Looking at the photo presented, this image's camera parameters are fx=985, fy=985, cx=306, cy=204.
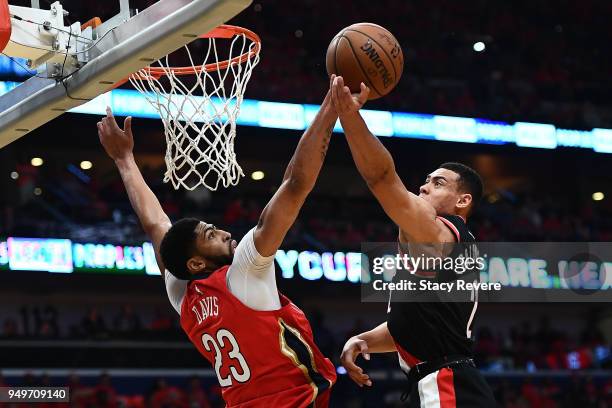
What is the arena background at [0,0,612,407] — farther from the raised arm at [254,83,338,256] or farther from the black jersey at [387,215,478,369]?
the raised arm at [254,83,338,256]

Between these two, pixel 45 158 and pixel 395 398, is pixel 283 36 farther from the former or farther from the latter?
pixel 395 398

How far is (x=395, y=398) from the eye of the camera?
13836 millimetres

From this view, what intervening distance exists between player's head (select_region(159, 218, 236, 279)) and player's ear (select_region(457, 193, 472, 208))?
1.00 m

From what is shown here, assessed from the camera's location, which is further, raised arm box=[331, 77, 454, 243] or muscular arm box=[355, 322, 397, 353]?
muscular arm box=[355, 322, 397, 353]

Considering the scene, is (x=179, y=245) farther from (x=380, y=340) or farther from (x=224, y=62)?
(x=224, y=62)

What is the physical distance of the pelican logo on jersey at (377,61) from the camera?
381 centimetres

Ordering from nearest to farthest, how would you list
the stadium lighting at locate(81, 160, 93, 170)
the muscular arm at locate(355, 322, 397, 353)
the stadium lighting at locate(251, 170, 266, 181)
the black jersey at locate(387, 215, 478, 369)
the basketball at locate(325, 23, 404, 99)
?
the basketball at locate(325, 23, 404, 99) → the black jersey at locate(387, 215, 478, 369) → the muscular arm at locate(355, 322, 397, 353) → the stadium lighting at locate(81, 160, 93, 170) → the stadium lighting at locate(251, 170, 266, 181)

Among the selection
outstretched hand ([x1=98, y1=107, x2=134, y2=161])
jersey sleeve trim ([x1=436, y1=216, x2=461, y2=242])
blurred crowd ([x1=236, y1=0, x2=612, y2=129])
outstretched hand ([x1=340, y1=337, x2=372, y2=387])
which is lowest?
outstretched hand ([x1=340, y1=337, x2=372, y2=387])

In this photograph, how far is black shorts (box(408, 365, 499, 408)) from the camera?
385cm

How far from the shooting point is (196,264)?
13.3 feet

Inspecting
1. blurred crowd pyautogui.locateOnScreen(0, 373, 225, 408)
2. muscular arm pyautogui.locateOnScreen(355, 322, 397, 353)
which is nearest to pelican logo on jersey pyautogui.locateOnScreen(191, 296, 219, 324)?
muscular arm pyautogui.locateOnScreen(355, 322, 397, 353)

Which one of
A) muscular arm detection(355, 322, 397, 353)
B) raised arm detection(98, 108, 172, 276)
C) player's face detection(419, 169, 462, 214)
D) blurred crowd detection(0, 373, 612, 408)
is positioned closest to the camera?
player's face detection(419, 169, 462, 214)

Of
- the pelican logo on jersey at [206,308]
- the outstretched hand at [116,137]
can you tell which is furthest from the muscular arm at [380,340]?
the outstretched hand at [116,137]

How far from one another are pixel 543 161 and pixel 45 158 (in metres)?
Result: 10.4
